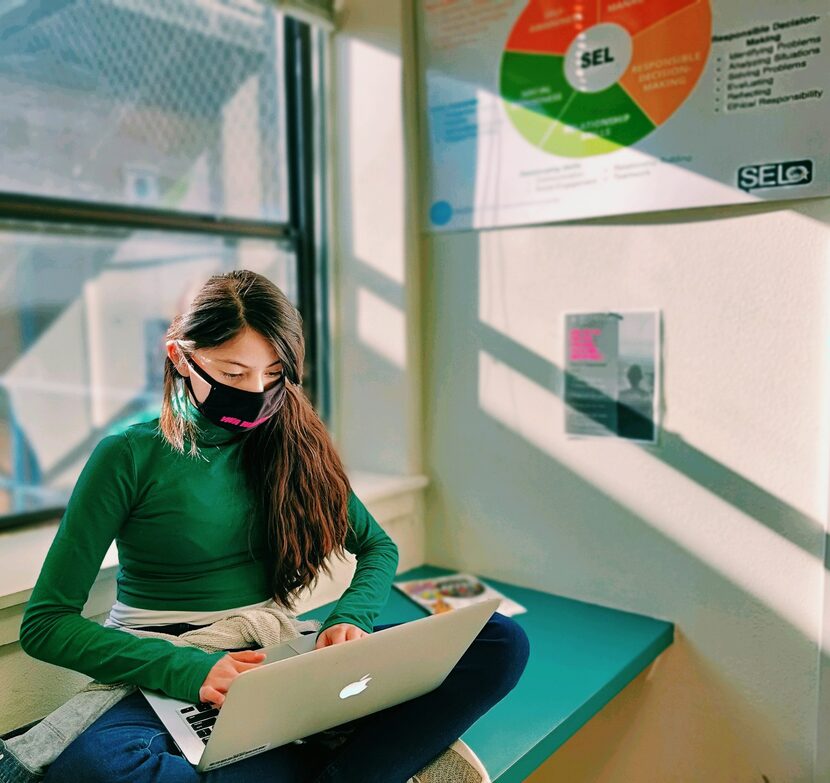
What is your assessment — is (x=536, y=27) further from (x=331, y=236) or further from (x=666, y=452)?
(x=666, y=452)

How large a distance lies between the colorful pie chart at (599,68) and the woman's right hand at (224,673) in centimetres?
128

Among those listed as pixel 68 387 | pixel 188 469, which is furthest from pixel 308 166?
pixel 188 469

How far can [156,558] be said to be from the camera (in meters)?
1.27

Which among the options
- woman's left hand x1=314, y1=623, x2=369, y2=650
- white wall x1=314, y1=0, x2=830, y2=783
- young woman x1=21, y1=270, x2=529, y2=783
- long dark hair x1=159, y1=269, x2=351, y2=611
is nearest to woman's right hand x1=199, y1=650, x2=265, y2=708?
young woman x1=21, y1=270, x2=529, y2=783

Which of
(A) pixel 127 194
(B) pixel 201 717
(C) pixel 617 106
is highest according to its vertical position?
(C) pixel 617 106

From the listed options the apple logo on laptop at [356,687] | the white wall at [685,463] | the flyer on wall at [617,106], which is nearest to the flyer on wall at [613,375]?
the white wall at [685,463]

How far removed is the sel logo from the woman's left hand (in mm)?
1145

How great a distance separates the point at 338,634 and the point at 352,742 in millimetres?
168

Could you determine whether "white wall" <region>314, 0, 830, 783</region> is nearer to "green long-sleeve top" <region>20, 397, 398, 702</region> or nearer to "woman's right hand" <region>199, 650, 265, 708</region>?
"green long-sleeve top" <region>20, 397, 398, 702</region>

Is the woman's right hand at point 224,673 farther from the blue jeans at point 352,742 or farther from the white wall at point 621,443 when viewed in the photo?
the white wall at point 621,443

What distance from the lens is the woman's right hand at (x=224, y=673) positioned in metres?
1.07

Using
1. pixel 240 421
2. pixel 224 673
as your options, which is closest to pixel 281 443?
pixel 240 421

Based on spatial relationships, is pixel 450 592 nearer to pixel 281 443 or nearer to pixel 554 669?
pixel 554 669

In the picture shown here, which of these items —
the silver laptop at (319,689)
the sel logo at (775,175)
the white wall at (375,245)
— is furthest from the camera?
the white wall at (375,245)
